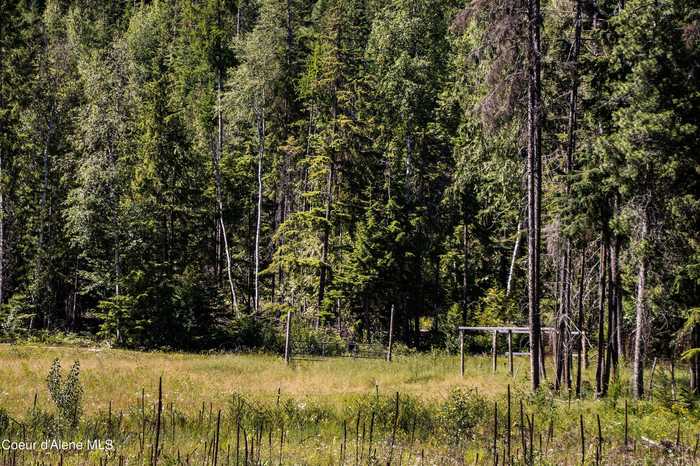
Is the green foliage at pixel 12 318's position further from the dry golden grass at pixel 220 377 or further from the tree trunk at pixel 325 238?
the tree trunk at pixel 325 238

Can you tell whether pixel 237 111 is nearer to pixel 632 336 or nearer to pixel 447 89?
A: pixel 447 89

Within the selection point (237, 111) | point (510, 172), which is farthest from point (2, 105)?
Result: point (510, 172)

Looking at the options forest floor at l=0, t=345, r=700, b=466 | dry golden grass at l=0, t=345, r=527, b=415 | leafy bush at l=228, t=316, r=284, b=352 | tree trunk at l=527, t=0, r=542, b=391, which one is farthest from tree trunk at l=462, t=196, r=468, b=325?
tree trunk at l=527, t=0, r=542, b=391

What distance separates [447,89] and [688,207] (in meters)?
26.4

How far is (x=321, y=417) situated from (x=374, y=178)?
75.7ft

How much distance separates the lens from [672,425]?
1166cm

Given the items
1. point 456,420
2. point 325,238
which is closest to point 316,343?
point 325,238

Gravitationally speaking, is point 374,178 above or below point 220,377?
above

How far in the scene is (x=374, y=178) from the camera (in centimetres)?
3412

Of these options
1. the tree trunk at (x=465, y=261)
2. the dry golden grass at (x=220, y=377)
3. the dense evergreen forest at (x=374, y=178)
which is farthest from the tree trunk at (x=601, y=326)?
the tree trunk at (x=465, y=261)

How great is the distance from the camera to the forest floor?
7.95 metres

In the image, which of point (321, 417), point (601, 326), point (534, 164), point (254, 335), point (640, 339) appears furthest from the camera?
point (254, 335)

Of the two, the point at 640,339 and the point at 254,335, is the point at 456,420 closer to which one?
the point at 640,339

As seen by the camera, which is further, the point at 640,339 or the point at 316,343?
the point at 316,343
